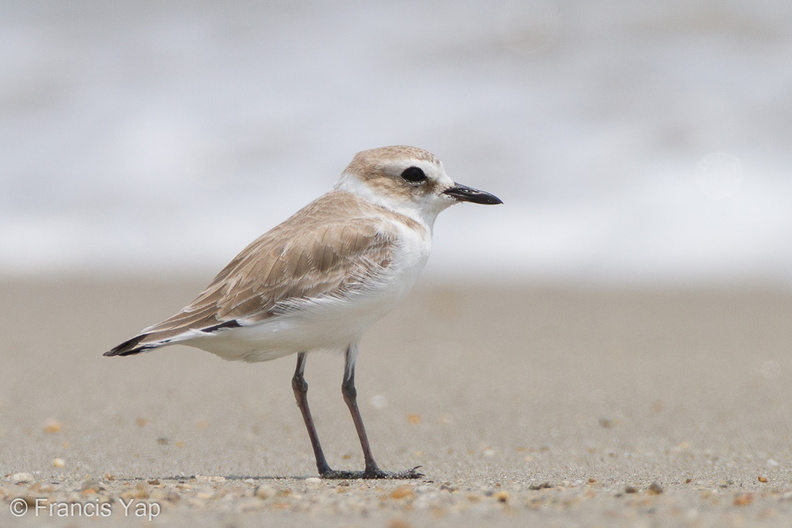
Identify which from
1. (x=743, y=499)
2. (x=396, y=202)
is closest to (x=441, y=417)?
(x=396, y=202)

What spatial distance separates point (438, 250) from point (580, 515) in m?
8.50

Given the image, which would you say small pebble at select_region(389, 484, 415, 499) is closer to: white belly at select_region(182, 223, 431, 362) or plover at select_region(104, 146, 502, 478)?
plover at select_region(104, 146, 502, 478)

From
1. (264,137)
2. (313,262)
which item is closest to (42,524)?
(313,262)

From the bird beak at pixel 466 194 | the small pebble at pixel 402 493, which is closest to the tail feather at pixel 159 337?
the small pebble at pixel 402 493

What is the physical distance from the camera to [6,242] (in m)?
11.8

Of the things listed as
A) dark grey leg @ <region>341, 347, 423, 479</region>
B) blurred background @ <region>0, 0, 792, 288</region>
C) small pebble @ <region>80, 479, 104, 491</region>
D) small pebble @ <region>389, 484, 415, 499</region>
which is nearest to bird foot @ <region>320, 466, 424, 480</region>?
dark grey leg @ <region>341, 347, 423, 479</region>

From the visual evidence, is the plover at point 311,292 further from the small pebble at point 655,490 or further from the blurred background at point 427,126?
the blurred background at point 427,126

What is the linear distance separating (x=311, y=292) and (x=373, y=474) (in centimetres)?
89

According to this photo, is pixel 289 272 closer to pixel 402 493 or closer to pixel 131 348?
pixel 131 348

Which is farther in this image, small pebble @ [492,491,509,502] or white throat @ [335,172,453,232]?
white throat @ [335,172,453,232]

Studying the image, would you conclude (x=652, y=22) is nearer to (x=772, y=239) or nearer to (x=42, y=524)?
(x=772, y=239)

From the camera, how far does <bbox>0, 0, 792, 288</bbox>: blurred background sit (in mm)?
11492

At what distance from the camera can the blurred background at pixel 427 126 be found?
11492mm

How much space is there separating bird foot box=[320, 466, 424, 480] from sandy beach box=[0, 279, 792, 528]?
0.11 m
